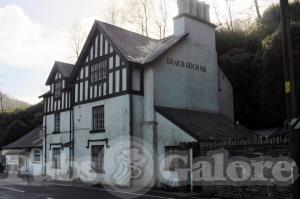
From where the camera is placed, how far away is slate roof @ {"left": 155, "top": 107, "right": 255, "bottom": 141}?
18984mm

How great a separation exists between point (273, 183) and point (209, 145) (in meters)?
3.46

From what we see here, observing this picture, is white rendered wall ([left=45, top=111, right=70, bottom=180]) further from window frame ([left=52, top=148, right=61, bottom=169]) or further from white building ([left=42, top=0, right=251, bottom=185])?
window frame ([left=52, top=148, right=61, bottom=169])

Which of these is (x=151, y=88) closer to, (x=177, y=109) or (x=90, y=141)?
(x=177, y=109)

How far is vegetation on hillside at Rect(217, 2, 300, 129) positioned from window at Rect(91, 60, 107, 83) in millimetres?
9236

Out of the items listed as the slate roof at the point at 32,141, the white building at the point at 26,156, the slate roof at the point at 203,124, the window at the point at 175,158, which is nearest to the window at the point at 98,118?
the slate roof at the point at 203,124

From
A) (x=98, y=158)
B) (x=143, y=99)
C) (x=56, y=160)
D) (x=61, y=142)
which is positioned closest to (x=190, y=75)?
(x=143, y=99)

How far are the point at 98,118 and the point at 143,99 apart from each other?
12.3 feet

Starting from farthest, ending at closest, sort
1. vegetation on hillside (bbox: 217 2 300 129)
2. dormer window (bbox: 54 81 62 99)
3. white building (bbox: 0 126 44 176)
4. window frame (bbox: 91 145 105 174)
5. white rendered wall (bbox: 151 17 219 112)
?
white building (bbox: 0 126 44 176), dormer window (bbox: 54 81 62 99), window frame (bbox: 91 145 105 174), vegetation on hillside (bbox: 217 2 300 129), white rendered wall (bbox: 151 17 219 112)

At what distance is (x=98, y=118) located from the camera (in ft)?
78.5

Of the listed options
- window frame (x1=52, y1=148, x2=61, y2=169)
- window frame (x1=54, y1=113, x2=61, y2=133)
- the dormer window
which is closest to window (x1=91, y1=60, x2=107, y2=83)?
the dormer window

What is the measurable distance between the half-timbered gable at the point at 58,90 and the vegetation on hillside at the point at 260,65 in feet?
38.0

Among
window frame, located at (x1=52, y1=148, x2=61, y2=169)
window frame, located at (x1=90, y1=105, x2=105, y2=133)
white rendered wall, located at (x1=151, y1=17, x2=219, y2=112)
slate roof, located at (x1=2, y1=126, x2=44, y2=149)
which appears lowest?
window frame, located at (x1=52, y1=148, x2=61, y2=169)

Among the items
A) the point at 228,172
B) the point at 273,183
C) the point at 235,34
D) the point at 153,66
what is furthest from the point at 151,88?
the point at 235,34

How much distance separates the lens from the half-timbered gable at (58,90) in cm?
2812
